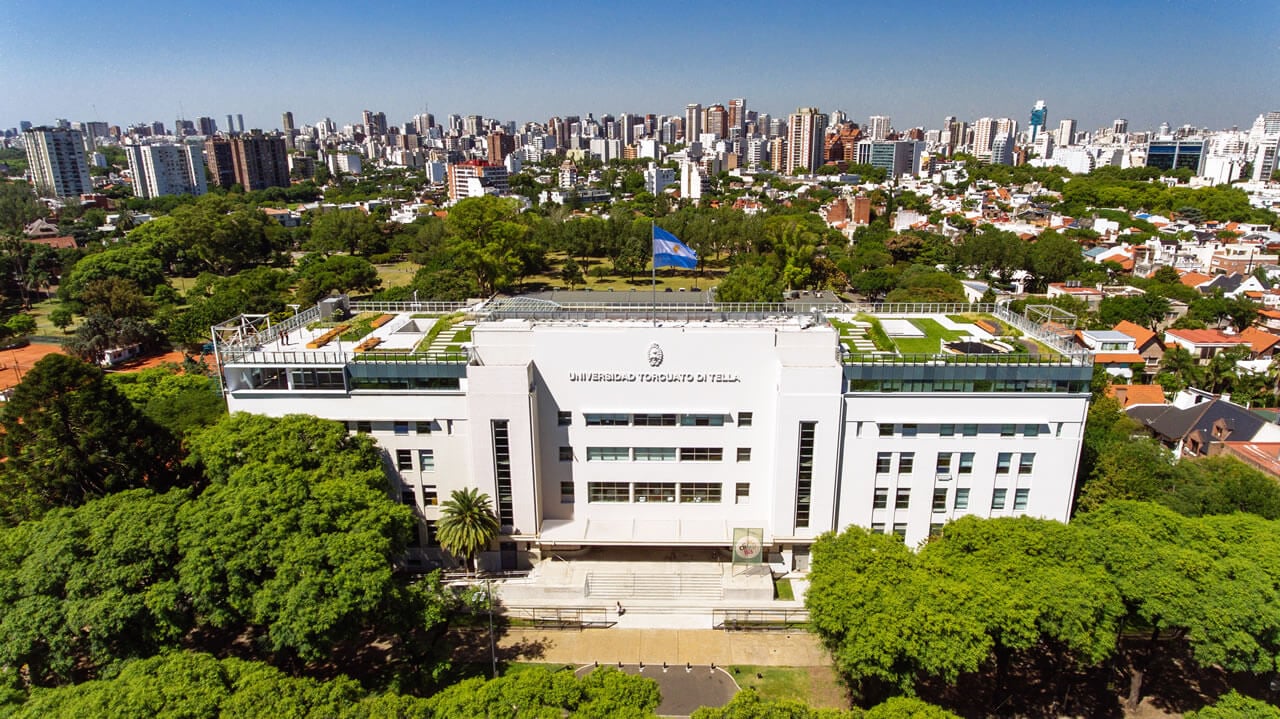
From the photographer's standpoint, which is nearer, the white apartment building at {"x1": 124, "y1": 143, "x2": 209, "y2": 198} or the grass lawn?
the grass lawn

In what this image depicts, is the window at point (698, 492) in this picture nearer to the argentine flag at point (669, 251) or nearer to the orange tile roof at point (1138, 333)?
the argentine flag at point (669, 251)

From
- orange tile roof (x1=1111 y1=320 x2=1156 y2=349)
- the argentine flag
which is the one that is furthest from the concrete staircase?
orange tile roof (x1=1111 y1=320 x2=1156 y2=349)

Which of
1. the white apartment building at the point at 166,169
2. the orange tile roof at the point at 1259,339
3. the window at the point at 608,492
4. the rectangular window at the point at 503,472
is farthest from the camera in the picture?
the white apartment building at the point at 166,169

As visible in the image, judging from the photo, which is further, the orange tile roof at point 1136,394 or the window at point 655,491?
the orange tile roof at point 1136,394

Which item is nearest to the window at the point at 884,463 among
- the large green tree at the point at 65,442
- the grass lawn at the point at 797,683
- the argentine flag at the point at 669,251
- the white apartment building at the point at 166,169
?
the grass lawn at the point at 797,683

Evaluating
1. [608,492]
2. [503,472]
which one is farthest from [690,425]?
[503,472]

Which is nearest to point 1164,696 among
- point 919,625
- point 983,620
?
point 983,620

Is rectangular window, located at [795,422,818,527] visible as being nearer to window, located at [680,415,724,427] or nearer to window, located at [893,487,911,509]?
window, located at [680,415,724,427]
